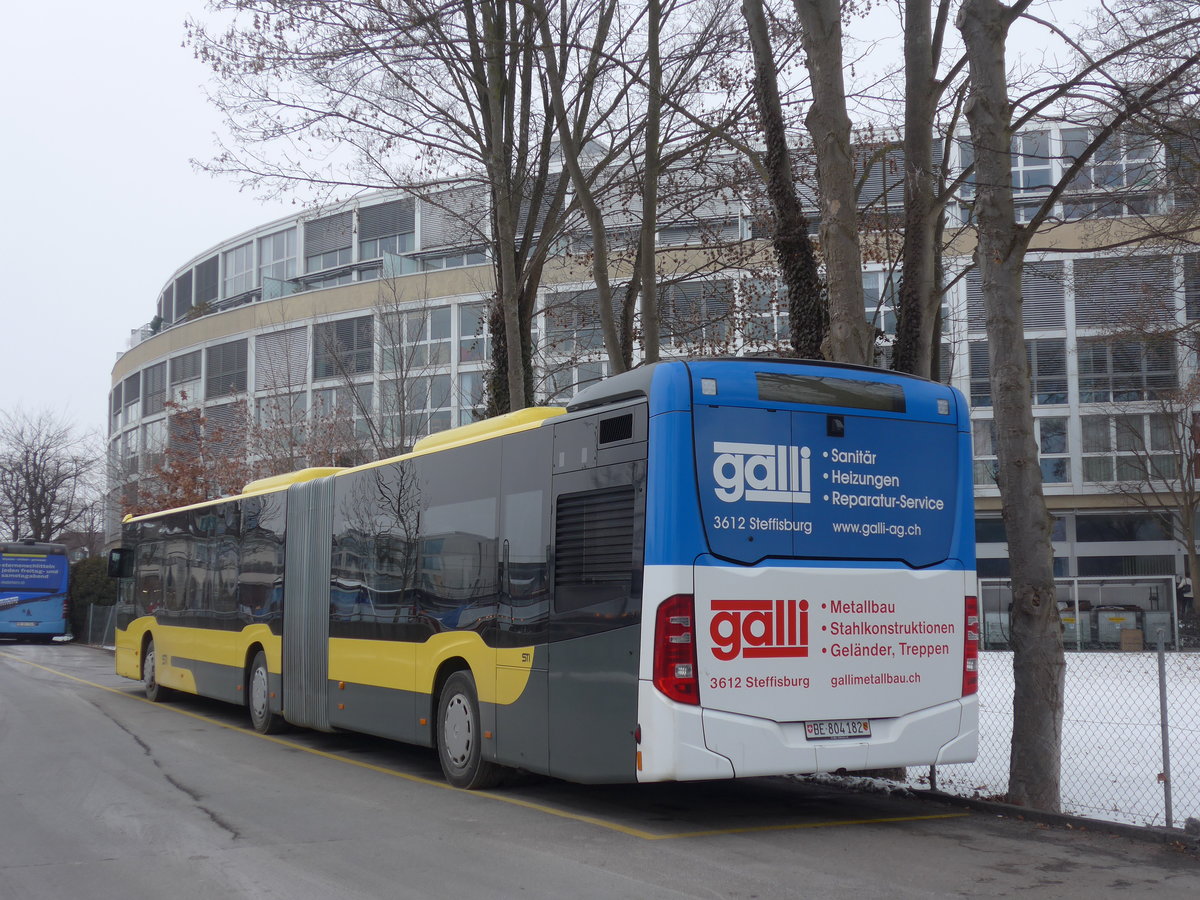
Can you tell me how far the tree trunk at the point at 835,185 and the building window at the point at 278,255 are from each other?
41.1 metres

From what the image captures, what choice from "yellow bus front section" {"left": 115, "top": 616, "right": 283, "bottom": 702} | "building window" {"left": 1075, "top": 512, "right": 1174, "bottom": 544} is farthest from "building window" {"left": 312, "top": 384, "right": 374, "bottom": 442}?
"building window" {"left": 1075, "top": 512, "right": 1174, "bottom": 544}

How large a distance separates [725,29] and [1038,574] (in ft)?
31.4

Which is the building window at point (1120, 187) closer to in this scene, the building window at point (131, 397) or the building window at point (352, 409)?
the building window at point (352, 409)

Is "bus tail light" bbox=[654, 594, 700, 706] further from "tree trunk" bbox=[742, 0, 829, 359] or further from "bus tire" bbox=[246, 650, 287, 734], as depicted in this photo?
"bus tire" bbox=[246, 650, 287, 734]

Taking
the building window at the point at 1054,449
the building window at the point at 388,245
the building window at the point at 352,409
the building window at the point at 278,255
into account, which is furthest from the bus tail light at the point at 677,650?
the building window at the point at 278,255

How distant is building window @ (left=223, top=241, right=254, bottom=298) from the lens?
2088 inches

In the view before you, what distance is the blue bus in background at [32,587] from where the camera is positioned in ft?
137

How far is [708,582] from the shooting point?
7883mm

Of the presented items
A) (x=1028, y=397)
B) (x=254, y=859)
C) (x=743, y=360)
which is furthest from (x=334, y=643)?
(x=1028, y=397)

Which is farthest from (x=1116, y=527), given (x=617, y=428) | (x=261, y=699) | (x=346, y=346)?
(x=617, y=428)

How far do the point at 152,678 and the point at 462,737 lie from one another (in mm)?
10938

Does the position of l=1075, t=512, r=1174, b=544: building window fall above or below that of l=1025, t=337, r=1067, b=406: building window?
below

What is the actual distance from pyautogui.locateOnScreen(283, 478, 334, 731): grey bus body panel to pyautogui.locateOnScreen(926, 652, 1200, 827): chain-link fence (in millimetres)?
6718

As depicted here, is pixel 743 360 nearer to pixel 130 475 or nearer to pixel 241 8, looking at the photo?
pixel 241 8
